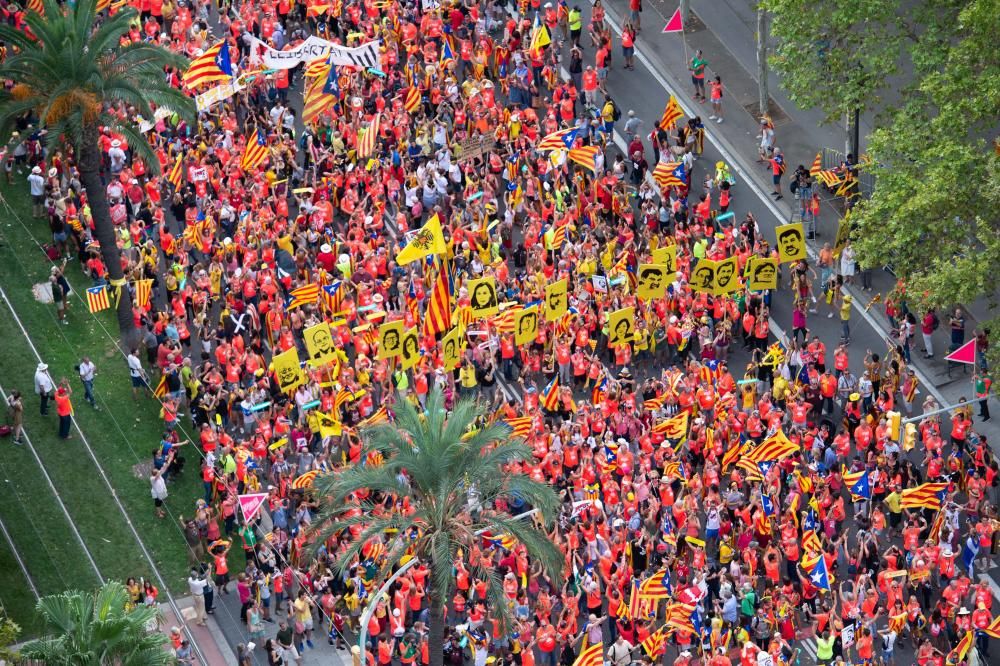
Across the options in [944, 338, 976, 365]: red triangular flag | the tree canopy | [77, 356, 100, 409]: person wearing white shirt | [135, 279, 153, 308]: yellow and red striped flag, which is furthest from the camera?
[135, 279, 153, 308]: yellow and red striped flag

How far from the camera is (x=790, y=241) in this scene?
6128cm

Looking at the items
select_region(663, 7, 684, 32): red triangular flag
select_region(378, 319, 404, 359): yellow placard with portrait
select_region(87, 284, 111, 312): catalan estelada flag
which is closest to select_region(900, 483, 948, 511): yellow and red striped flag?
select_region(378, 319, 404, 359): yellow placard with portrait

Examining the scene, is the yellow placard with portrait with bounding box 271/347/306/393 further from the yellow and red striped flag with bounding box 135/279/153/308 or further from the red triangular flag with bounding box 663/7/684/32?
the red triangular flag with bounding box 663/7/684/32

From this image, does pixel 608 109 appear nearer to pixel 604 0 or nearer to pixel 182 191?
pixel 604 0

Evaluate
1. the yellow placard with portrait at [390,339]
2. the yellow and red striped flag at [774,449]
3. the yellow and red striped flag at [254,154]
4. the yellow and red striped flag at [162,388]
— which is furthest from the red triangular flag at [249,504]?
the yellow and red striped flag at [254,154]

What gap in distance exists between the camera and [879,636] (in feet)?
176

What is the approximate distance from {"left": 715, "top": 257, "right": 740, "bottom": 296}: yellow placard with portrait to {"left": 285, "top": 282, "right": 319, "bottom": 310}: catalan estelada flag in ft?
36.2

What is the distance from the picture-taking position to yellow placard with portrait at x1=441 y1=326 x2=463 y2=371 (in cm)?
5825

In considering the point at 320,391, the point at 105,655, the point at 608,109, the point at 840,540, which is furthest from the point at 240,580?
the point at 608,109

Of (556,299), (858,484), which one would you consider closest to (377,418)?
(556,299)

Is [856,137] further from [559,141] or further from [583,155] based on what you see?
[559,141]

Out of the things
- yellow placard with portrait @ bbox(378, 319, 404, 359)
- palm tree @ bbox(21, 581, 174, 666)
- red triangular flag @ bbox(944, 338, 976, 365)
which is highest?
yellow placard with portrait @ bbox(378, 319, 404, 359)

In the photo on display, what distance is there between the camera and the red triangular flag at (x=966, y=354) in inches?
2319

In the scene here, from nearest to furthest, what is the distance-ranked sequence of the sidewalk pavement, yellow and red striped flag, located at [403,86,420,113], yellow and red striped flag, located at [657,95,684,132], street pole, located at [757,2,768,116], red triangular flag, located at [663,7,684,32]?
the sidewalk pavement, yellow and red striped flag, located at [657,95,684,132], yellow and red striped flag, located at [403,86,420,113], street pole, located at [757,2,768,116], red triangular flag, located at [663,7,684,32]
